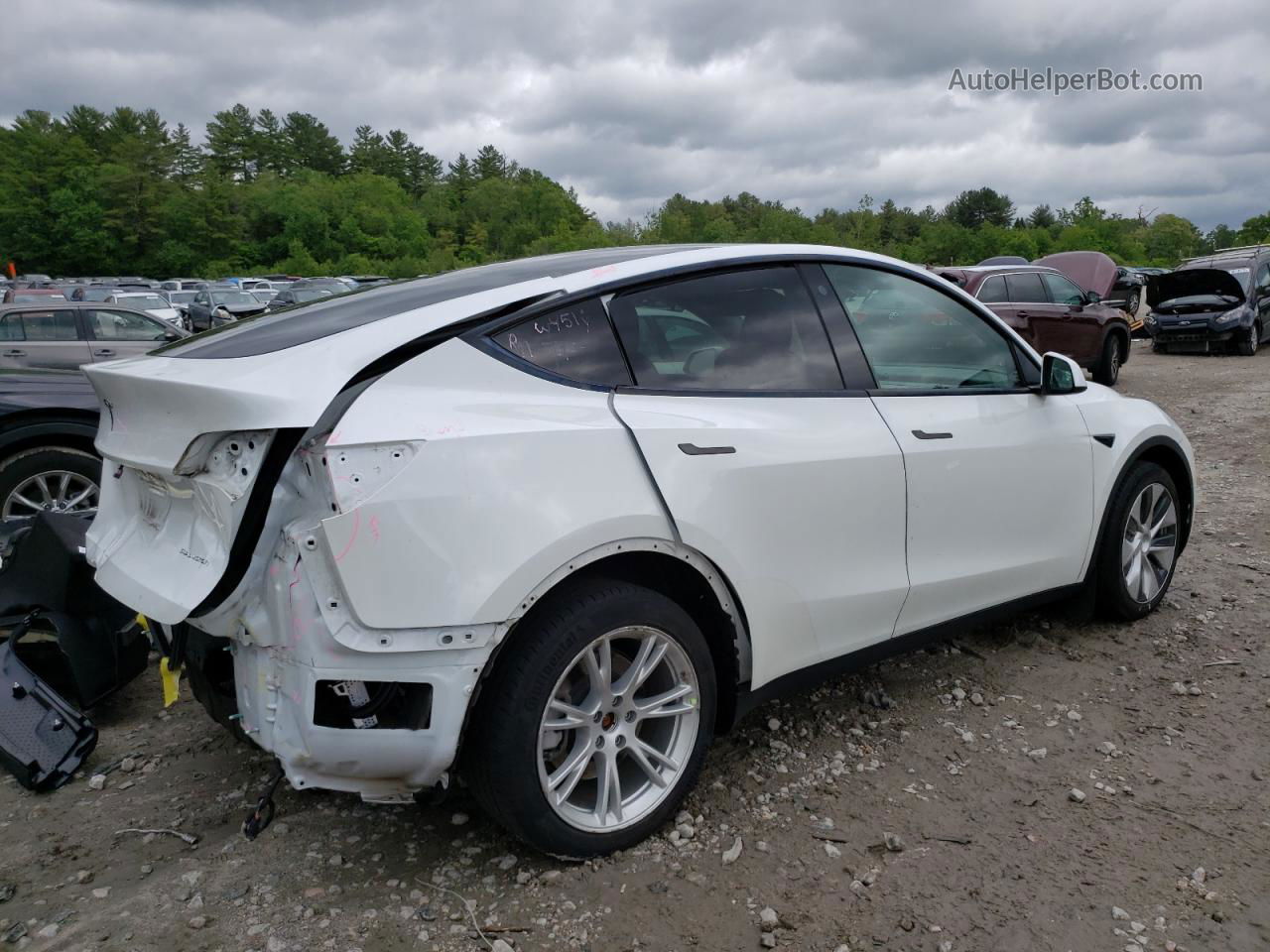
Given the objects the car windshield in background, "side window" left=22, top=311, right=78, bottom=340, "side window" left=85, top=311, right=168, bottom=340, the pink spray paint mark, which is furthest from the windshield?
the pink spray paint mark

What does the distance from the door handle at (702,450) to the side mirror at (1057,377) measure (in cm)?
169

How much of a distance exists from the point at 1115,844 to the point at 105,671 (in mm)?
3492

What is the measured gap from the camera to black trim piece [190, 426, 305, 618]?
217cm

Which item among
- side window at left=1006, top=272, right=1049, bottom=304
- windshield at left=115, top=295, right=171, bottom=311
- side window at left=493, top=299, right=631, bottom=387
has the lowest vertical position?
side window at left=1006, top=272, right=1049, bottom=304

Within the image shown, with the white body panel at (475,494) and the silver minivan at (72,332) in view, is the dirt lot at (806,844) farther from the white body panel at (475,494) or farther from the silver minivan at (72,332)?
the silver minivan at (72,332)

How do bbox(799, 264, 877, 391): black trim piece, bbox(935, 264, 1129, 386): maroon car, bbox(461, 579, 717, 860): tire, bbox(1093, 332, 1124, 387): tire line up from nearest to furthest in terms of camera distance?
bbox(461, 579, 717, 860): tire, bbox(799, 264, 877, 391): black trim piece, bbox(935, 264, 1129, 386): maroon car, bbox(1093, 332, 1124, 387): tire

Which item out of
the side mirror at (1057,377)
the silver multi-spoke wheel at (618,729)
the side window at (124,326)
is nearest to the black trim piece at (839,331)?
the side mirror at (1057,377)

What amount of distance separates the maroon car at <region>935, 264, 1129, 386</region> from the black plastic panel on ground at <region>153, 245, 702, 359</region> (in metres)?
11.4

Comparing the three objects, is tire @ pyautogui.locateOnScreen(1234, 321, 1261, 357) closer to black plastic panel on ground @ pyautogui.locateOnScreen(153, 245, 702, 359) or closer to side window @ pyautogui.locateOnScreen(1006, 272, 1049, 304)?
side window @ pyautogui.locateOnScreen(1006, 272, 1049, 304)

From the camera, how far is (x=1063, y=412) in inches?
147

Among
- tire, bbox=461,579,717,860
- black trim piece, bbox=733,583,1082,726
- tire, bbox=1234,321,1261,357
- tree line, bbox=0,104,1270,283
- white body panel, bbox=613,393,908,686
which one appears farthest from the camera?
tree line, bbox=0,104,1270,283

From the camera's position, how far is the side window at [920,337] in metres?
3.20

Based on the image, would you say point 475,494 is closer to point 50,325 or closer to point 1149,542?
point 1149,542

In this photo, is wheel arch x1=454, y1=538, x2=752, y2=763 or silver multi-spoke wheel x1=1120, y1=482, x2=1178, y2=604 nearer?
wheel arch x1=454, y1=538, x2=752, y2=763
